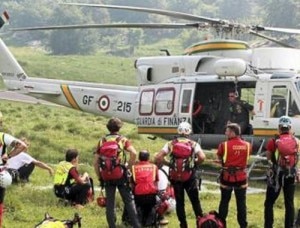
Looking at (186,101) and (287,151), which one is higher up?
(186,101)

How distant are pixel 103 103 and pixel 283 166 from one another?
858 centimetres

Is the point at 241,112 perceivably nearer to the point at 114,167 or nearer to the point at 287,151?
the point at 287,151

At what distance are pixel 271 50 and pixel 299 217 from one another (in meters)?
6.14

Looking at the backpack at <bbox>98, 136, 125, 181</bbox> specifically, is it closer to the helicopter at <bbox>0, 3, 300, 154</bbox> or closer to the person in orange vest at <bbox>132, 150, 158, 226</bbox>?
the person in orange vest at <bbox>132, 150, 158, 226</bbox>

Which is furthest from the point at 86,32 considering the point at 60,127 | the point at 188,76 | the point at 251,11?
the point at 188,76

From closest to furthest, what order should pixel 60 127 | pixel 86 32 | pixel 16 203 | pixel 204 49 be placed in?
1. pixel 16 203
2. pixel 204 49
3. pixel 60 127
4. pixel 86 32

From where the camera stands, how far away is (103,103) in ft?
51.7

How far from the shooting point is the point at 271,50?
44.0ft

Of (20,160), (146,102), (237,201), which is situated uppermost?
(146,102)

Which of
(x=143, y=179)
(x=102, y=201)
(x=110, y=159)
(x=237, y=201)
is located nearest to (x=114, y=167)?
(x=110, y=159)

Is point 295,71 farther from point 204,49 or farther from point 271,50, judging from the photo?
point 204,49

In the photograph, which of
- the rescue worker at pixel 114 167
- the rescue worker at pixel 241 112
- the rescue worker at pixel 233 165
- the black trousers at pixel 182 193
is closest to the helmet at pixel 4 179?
the rescue worker at pixel 114 167

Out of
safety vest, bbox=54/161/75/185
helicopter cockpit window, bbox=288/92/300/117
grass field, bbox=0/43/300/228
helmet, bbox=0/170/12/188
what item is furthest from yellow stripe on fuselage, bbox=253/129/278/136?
helmet, bbox=0/170/12/188

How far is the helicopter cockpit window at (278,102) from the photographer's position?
1255 centimetres
